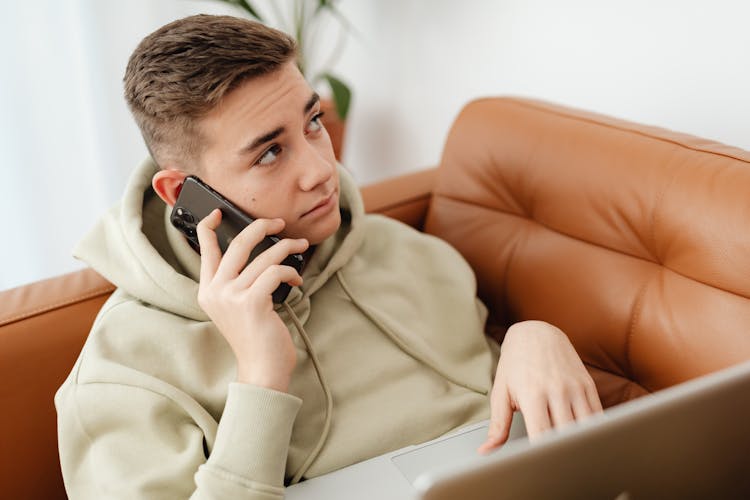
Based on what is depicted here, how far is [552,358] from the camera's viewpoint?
99 cm

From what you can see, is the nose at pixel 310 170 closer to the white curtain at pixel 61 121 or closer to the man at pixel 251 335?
the man at pixel 251 335

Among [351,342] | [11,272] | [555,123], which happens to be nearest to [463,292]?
[351,342]

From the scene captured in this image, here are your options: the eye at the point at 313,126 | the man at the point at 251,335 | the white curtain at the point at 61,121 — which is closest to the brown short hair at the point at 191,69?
the man at the point at 251,335

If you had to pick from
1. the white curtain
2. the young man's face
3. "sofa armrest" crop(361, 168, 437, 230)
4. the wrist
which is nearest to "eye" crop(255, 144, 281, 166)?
the young man's face

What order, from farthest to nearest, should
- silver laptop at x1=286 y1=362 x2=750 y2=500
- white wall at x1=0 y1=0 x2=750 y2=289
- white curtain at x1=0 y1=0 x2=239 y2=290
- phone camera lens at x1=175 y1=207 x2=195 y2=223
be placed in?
white curtain at x1=0 y1=0 x2=239 y2=290 → white wall at x1=0 y1=0 x2=750 y2=289 → phone camera lens at x1=175 y1=207 x2=195 y2=223 → silver laptop at x1=286 y1=362 x2=750 y2=500

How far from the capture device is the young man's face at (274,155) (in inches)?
41.7

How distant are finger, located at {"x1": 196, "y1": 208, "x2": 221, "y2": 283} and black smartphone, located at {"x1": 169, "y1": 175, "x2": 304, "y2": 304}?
0.02 meters

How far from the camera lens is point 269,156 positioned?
109 centimetres

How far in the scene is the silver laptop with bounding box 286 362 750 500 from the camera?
50 cm

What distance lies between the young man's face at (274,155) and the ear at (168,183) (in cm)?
5

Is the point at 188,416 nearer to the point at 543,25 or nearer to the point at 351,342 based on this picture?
the point at 351,342

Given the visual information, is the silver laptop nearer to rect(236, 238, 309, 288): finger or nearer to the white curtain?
rect(236, 238, 309, 288): finger

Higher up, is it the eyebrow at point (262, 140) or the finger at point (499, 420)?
the eyebrow at point (262, 140)

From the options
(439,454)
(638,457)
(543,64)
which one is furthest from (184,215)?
(543,64)
